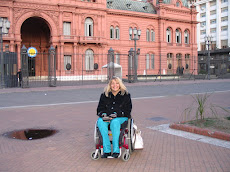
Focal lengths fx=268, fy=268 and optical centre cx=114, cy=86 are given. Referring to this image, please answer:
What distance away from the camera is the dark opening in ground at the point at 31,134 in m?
6.23

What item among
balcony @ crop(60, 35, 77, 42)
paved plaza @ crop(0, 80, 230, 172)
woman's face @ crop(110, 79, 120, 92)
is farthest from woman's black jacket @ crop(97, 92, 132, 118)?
balcony @ crop(60, 35, 77, 42)

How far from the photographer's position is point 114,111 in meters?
4.83

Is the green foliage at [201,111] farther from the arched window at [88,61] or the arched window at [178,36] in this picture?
the arched window at [178,36]

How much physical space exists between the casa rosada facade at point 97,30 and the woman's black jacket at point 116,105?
80.9 ft

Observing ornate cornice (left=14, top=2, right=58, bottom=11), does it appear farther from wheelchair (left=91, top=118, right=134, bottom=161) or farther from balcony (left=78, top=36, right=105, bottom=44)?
wheelchair (left=91, top=118, right=134, bottom=161)

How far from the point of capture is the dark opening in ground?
623 cm

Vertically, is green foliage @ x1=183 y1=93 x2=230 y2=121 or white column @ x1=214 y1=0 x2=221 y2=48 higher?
white column @ x1=214 y1=0 x2=221 y2=48

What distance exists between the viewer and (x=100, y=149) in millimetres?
4715

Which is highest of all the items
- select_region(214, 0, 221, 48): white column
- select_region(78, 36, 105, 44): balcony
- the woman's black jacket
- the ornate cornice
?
select_region(214, 0, 221, 48): white column

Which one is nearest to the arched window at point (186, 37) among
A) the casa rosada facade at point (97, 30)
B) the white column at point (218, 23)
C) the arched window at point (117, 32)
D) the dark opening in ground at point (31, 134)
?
the casa rosada facade at point (97, 30)

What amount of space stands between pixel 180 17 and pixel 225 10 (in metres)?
25.3

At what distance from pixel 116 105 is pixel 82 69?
21.4 m

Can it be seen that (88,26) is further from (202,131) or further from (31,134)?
(202,131)

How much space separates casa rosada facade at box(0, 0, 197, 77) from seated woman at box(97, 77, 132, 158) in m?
24.6
